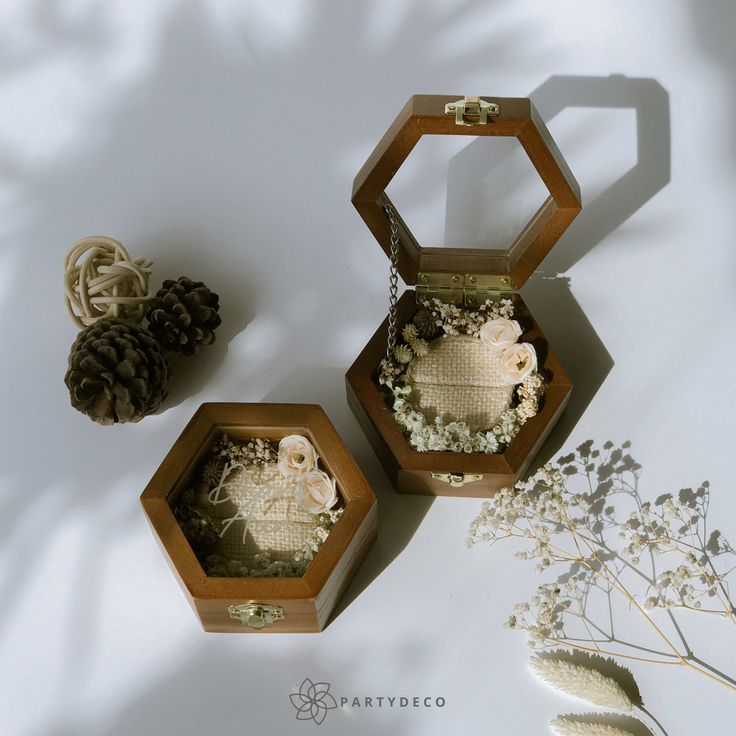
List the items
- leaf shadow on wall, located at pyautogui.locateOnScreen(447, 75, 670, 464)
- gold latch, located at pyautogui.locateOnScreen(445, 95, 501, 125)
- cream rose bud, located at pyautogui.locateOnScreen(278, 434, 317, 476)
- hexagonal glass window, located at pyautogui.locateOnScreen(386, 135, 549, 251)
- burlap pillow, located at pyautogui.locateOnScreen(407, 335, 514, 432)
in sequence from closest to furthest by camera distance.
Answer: gold latch, located at pyautogui.locateOnScreen(445, 95, 501, 125) < cream rose bud, located at pyautogui.locateOnScreen(278, 434, 317, 476) < burlap pillow, located at pyautogui.locateOnScreen(407, 335, 514, 432) < leaf shadow on wall, located at pyautogui.locateOnScreen(447, 75, 670, 464) < hexagonal glass window, located at pyautogui.locateOnScreen(386, 135, 549, 251)

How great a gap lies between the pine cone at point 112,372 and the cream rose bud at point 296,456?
0.27 meters

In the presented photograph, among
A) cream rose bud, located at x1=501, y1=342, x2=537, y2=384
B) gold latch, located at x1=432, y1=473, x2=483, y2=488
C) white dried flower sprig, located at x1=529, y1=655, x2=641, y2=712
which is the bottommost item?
white dried flower sprig, located at x1=529, y1=655, x2=641, y2=712

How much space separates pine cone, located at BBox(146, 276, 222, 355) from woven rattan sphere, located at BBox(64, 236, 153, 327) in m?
0.04

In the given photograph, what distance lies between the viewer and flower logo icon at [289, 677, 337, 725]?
4.54 feet

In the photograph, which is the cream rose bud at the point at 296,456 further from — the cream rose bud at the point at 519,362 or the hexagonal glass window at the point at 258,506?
the cream rose bud at the point at 519,362

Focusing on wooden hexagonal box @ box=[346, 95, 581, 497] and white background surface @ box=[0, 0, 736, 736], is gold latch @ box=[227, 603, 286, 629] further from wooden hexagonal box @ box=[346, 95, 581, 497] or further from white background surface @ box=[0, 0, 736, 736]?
A: wooden hexagonal box @ box=[346, 95, 581, 497]

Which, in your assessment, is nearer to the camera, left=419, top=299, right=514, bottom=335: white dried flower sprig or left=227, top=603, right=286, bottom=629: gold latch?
left=227, top=603, right=286, bottom=629: gold latch

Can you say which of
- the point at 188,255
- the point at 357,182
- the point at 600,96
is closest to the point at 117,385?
the point at 188,255

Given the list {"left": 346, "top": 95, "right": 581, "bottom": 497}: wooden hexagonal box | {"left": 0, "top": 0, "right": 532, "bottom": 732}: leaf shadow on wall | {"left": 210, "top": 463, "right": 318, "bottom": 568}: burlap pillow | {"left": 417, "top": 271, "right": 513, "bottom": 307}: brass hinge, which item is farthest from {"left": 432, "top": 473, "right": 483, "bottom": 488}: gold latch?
{"left": 417, "top": 271, "right": 513, "bottom": 307}: brass hinge

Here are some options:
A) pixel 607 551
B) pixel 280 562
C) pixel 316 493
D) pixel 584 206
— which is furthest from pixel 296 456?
pixel 584 206

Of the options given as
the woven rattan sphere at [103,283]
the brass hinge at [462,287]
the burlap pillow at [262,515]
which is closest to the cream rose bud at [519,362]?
the brass hinge at [462,287]

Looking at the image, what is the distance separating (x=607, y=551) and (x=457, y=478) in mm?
292

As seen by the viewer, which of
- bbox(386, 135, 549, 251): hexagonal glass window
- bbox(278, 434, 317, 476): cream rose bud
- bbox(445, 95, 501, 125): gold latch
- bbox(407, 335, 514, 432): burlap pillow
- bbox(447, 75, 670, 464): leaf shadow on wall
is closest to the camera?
bbox(445, 95, 501, 125): gold latch

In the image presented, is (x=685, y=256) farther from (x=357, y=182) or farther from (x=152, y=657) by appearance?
(x=152, y=657)
